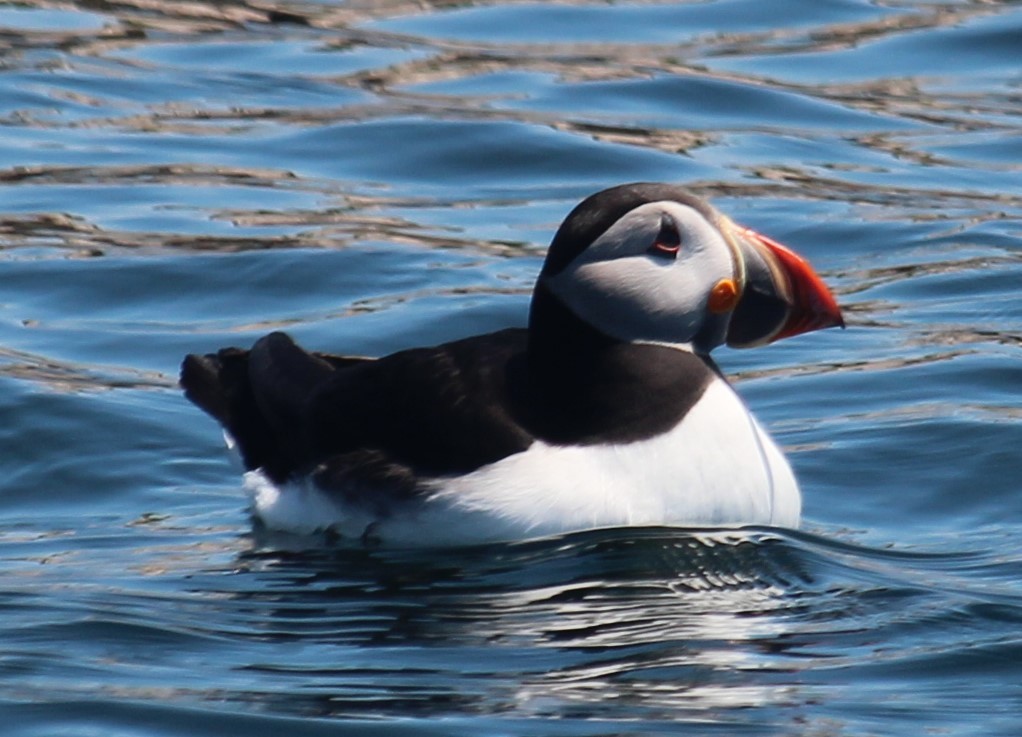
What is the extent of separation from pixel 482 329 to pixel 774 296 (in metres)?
2.88

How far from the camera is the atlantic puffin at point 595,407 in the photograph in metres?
5.69

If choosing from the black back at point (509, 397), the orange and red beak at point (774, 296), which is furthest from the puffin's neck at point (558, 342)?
the orange and red beak at point (774, 296)

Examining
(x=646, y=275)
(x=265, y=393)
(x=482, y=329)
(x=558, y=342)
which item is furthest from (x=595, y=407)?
(x=482, y=329)

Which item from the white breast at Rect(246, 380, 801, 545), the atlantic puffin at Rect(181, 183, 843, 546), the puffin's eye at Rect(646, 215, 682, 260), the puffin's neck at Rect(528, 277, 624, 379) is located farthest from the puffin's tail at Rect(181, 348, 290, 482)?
the puffin's eye at Rect(646, 215, 682, 260)

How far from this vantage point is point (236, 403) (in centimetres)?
663

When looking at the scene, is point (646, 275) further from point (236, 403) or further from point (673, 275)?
point (236, 403)

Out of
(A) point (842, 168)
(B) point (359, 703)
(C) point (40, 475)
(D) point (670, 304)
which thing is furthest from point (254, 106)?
(B) point (359, 703)

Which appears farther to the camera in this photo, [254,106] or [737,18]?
[737,18]

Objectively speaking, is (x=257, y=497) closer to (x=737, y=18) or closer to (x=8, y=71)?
(x=8, y=71)

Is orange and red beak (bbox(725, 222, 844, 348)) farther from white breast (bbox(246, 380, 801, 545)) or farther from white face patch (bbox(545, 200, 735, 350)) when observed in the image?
white breast (bbox(246, 380, 801, 545))

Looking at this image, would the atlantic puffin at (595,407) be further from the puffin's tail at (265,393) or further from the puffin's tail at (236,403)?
the puffin's tail at (236,403)

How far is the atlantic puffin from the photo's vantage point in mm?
5691

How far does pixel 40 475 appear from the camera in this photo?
6.88m

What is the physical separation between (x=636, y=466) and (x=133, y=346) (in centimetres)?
326
